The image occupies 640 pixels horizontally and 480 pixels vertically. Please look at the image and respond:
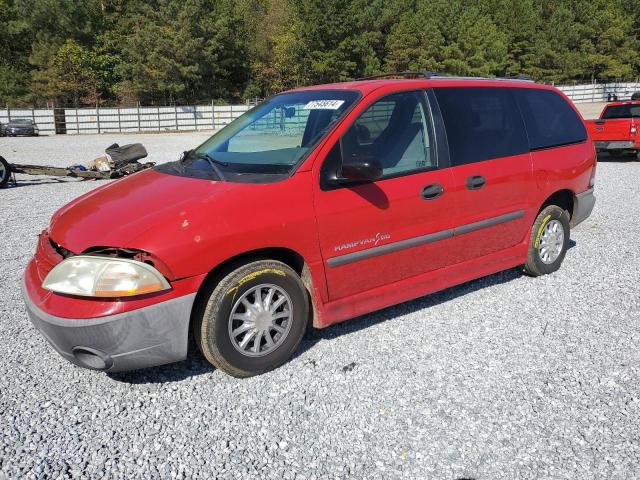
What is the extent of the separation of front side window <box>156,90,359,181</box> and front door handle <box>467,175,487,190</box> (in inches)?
43.4

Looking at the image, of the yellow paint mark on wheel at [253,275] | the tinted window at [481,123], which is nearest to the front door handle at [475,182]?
the tinted window at [481,123]

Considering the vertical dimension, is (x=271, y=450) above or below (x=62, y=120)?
above

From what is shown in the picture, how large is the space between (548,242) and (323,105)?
2.58 m

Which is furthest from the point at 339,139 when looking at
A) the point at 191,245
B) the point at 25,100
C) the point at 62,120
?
the point at 25,100

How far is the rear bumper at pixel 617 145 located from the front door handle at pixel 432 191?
455 inches

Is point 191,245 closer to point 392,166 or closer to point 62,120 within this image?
point 392,166

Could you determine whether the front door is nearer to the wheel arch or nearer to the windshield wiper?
the windshield wiper

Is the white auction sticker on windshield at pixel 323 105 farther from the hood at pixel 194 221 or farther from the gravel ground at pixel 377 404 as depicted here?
the gravel ground at pixel 377 404

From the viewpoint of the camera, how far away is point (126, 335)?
2.86m

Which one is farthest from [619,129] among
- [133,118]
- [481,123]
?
[133,118]

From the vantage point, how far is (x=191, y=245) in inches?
116

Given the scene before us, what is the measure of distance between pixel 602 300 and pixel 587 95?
58304 millimetres

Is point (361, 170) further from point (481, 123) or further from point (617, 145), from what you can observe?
point (617, 145)

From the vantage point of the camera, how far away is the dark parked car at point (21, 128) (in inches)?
1216
